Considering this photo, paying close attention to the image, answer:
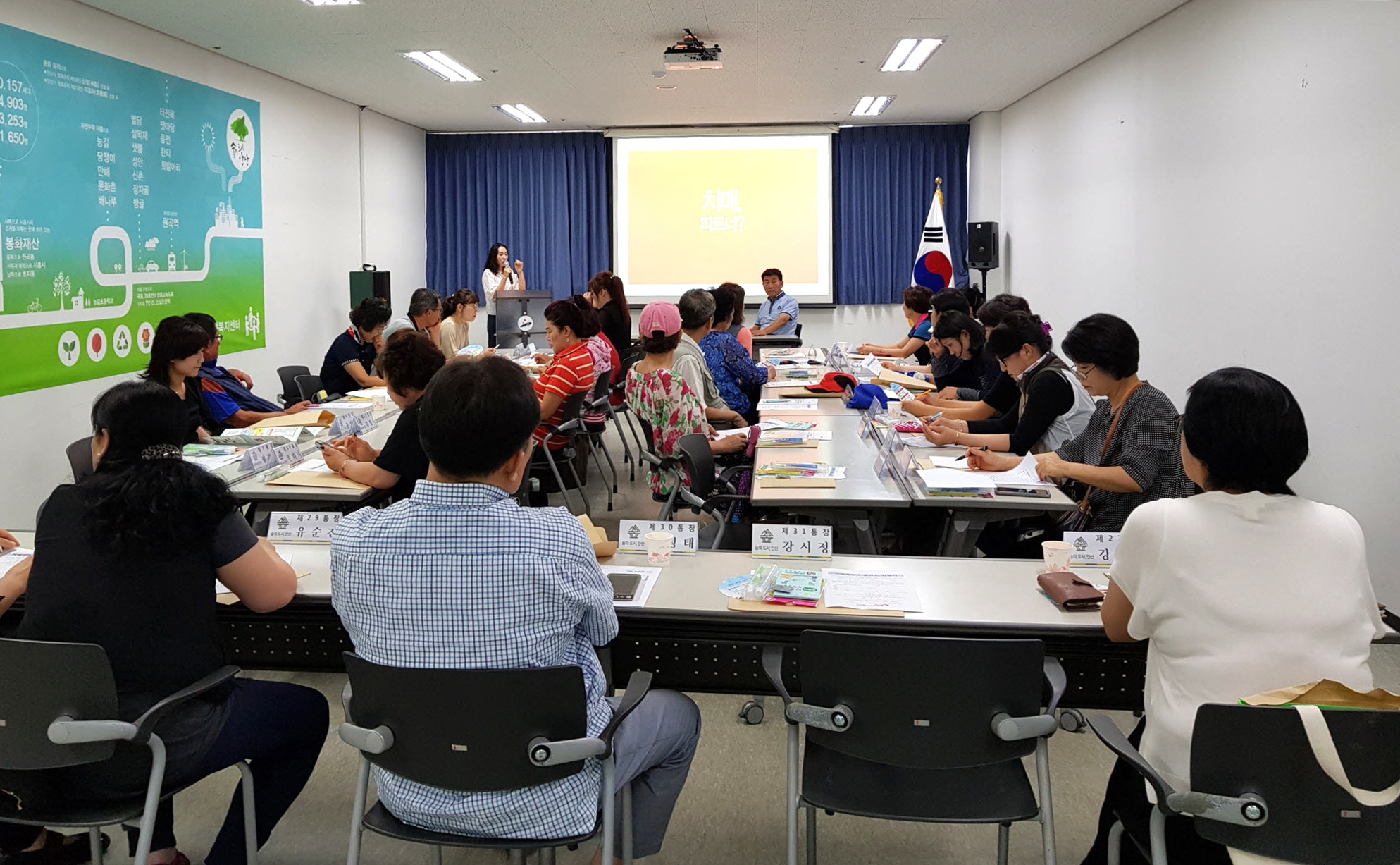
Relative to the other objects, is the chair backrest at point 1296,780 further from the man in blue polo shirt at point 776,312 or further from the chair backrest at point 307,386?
the man in blue polo shirt at point 776,312

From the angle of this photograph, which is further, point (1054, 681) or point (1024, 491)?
point (1024, 491)

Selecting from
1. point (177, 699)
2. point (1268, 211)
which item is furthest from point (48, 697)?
point (1268, 211)

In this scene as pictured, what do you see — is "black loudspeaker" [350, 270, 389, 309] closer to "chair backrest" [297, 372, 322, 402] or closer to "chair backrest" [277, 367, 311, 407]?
"chair backrest" [277, 367, 311, 407]

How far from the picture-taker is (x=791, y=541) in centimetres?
258

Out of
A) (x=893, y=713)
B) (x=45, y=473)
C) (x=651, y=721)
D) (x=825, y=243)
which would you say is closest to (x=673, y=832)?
(x=651, y=721)

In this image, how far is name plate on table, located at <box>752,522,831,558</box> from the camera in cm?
255

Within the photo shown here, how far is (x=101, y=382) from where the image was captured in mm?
5957

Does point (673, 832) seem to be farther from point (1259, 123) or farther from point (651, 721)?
point (1259, 123)

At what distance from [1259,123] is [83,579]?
550 cm

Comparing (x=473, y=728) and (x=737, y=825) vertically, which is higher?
(x=473, y=728)

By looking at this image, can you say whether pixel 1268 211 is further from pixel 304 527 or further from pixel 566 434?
pixel 304 527

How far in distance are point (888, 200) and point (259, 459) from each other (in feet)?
30.3

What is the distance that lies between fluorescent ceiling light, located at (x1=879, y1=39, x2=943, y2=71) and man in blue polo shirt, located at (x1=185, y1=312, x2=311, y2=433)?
15.6ft

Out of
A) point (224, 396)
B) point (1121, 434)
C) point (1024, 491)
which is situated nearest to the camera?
point (1121, 434)
